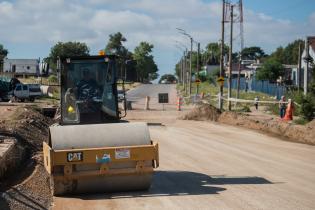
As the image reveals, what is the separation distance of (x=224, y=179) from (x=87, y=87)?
371cm

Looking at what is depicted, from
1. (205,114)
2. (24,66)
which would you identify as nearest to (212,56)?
(24,66)

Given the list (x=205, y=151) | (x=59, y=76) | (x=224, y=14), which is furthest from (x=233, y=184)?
(x=224, y=14)

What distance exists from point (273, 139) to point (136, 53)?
17282cm

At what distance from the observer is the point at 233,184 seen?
13758 mm

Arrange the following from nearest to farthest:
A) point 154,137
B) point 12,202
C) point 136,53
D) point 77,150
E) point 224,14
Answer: point 12,202
point 77,150
point 154,137
point 224,14
point 136,53

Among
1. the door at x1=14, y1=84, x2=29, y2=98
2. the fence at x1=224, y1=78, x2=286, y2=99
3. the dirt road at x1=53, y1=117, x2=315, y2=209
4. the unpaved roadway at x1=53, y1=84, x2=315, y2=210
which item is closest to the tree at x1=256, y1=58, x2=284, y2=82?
the fence at x1=224, y1=78, x2=286, y2=99

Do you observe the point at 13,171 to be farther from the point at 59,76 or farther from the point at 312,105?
the point at 312,105

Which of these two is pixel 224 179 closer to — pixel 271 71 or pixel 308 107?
pixel 308 107

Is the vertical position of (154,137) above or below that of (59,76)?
below

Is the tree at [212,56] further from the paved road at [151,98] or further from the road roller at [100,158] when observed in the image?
the road roller at [100,158]

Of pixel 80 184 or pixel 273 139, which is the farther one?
pixel 273 139

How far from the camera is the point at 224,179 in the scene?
14547 millimetres

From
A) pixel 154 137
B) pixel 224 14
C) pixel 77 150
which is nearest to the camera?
pixel 77 150

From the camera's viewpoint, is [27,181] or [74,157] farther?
[27,181]
